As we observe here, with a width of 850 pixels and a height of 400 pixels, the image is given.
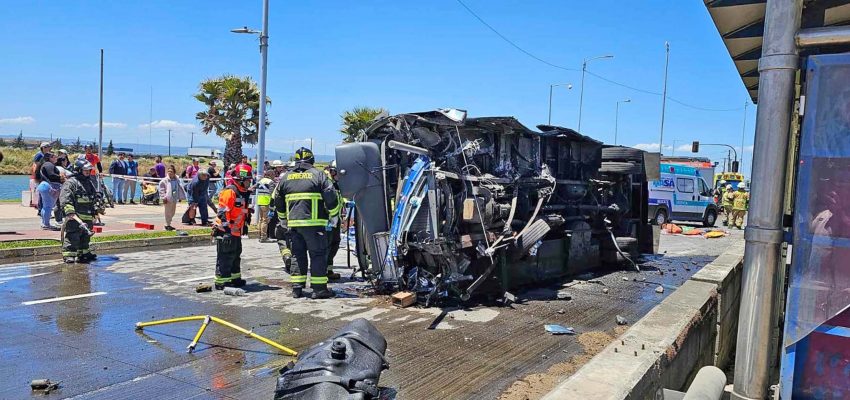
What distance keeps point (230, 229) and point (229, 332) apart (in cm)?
221

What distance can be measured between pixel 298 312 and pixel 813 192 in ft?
17.8

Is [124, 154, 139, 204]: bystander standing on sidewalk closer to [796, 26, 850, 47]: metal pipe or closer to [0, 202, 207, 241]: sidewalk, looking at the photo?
[0, 202, 207, 241]: sidewalk

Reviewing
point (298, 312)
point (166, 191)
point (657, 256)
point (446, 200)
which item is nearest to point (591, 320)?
point (446, 200)

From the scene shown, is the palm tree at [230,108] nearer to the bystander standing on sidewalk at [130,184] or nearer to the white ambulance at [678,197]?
A: the bystander standing on sidewalk at [130,184]

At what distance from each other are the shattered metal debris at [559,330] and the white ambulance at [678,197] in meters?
17.2

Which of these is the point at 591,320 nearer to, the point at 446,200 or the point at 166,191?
the point at 446,200

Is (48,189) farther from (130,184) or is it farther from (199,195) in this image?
(130,184)

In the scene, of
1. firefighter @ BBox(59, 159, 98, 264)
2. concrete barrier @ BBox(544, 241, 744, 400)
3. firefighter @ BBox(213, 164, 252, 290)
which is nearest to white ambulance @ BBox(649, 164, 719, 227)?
concrete barrier @ BBox(544, 241, 744, 400)

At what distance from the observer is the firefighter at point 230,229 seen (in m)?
7.80

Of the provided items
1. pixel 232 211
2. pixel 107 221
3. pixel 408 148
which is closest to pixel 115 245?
pixel 107 221

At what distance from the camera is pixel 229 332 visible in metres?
5.91

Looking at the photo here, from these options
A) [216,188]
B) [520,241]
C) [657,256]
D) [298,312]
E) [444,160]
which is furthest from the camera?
[216,188]

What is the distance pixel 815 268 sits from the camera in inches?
104

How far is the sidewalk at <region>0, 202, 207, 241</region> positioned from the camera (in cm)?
1168
